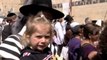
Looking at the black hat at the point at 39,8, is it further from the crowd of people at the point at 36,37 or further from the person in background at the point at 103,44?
the person in background at the point at 103,44

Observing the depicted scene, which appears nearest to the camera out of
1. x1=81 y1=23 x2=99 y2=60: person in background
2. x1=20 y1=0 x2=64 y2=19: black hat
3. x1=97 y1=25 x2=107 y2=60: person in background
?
x1=97 y1=25 x2=107 y2=60: person in background

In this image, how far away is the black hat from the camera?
11.9 ft

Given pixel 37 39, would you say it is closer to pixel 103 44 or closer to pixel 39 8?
pixel 39 8

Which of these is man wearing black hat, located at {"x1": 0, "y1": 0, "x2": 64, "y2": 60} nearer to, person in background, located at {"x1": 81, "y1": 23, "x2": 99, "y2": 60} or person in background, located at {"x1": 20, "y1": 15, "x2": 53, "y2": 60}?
person in background, located at {"x1": 20, "y1": 15, "x2": 53, "y2": 60}

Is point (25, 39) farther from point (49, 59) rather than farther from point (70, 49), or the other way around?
point (70, 49)

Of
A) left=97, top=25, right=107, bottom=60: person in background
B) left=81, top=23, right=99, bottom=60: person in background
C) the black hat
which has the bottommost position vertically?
left=81, top=23, right=99, bottom=60: person in background

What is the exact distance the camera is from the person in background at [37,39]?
134 inches

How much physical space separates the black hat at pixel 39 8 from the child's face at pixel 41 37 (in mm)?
239

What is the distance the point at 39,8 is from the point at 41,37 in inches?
13.5

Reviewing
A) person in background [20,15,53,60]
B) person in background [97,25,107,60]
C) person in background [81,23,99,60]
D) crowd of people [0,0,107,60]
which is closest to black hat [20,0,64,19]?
crowd of people [0,0,107,60]

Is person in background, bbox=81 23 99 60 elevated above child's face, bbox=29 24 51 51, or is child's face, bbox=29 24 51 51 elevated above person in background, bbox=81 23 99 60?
child's face, bbox=29 24 51 51

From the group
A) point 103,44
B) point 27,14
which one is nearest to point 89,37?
point 27,14

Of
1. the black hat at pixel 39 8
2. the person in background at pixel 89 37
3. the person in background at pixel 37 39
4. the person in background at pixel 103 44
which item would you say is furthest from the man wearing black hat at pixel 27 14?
the person in background at pixel 89 37

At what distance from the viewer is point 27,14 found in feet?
12.3
